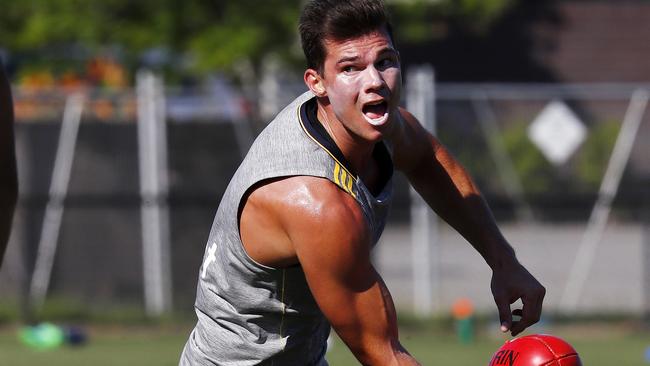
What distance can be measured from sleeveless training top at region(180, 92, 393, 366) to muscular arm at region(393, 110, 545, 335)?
0.50m

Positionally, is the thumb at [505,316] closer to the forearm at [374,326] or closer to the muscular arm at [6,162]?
the forearm at [374,326]

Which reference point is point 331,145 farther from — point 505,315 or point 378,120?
point 505,315

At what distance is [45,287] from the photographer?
14172 millimetres

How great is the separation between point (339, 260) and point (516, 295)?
3.91 ft

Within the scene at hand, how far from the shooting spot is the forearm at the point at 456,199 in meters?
5.23

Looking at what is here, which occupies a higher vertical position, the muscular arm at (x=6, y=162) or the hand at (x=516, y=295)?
the muscular arm at (x=6, y=162)

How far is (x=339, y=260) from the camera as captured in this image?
402 centimetres

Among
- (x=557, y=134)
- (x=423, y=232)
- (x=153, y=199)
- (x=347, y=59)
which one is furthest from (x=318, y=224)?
(x=557, y=134)

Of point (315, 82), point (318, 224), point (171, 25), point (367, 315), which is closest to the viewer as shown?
point (318, 224)

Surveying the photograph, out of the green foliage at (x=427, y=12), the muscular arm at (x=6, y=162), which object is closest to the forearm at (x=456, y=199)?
the muscular arm at (x=6, y=162)

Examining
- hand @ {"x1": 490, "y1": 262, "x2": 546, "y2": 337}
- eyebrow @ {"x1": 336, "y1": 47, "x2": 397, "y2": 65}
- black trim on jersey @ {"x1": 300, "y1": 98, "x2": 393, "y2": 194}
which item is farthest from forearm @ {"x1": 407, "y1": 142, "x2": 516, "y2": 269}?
eyebrow @ {"x1": 336, "y1": 47, "x2": 397, "y2": 65}

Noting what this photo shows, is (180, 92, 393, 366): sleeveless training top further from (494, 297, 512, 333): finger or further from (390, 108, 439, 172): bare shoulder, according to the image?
(494, 297, 512, 333): finger

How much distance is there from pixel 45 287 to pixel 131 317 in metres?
1.05

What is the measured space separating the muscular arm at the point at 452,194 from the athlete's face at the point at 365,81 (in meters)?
0.79
